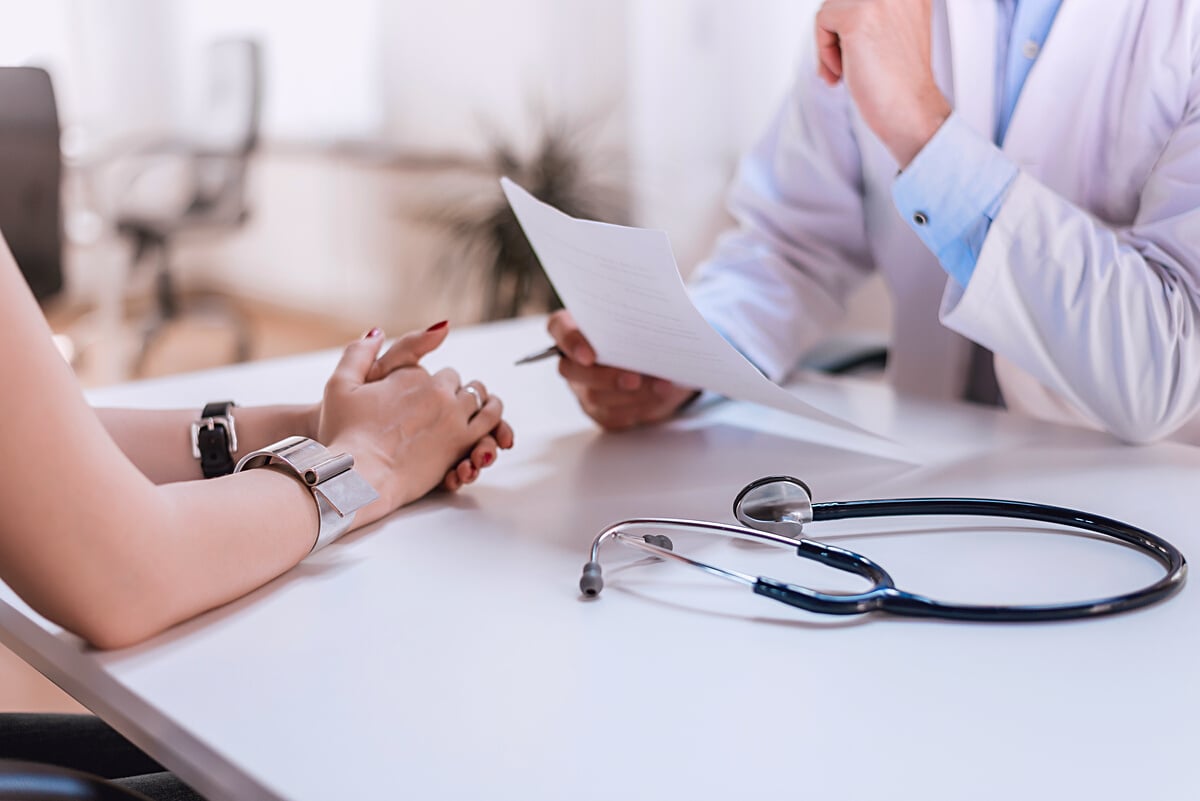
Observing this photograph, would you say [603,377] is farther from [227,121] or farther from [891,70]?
[227,121]

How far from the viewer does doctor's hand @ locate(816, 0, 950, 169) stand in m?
0.95

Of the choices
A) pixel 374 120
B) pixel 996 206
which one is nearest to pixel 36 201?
pixel 374 120

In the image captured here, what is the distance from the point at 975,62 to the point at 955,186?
32 cm

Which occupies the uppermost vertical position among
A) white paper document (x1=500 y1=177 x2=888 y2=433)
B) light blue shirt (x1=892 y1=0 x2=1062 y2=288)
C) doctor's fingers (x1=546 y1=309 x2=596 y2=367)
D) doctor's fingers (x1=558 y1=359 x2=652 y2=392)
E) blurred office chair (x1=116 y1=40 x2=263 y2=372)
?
light blue shirt (x1=892 y1=0 x2=1062 y2=288)

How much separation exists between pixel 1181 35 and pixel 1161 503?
0.46 metres

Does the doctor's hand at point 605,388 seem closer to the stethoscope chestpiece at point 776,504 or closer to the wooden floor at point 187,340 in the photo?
the stethoscope chestpiece at point 776,504

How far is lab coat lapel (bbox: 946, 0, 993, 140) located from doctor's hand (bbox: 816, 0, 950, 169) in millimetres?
222

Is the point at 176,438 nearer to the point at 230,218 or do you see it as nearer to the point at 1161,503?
the point at 1161,503

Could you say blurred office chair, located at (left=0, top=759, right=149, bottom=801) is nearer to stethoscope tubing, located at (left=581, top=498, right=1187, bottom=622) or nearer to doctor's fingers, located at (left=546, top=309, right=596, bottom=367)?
stethoscope tubing, located at (left=581, top=498, right=1187, bottom=622)

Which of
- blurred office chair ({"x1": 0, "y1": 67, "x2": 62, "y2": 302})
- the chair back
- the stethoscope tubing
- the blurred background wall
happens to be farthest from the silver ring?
the chair back

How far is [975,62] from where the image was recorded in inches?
46.4

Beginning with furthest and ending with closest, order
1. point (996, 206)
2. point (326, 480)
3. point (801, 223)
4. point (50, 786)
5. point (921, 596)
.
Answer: point (801, 223) < point (996, 206) < point (326, 480) < point (921, 596) < point (50, 786)

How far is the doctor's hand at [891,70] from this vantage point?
953mm

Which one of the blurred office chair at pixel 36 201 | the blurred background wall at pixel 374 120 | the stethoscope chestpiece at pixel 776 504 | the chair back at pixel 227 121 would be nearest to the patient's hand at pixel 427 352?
the stethoscope chestpiece at pixel 776 504
